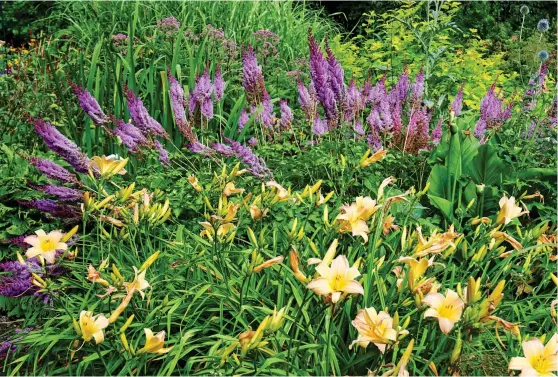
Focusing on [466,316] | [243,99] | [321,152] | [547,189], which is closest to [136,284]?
[466,316]

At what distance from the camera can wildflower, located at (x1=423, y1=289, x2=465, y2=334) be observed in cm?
167

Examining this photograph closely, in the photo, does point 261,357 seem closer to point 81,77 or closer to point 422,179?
point 422,179

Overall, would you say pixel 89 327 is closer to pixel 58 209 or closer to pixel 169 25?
pixel 58 209

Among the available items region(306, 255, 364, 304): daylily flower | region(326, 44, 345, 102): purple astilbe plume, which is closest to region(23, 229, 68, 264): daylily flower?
region(306, 255, 364, 304): daylily flower

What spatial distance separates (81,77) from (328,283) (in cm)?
309

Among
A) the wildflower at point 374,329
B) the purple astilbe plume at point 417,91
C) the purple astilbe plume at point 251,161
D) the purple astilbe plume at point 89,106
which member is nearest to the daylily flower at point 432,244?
the wildflower at point 374,329

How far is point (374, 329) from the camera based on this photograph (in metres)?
1.65

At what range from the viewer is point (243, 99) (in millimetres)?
4328

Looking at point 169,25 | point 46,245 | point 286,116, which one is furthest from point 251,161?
point 169,25

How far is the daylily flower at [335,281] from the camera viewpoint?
1616 mm

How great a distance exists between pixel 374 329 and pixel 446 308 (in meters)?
0.20

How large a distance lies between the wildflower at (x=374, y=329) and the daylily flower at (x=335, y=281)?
2.6 inches

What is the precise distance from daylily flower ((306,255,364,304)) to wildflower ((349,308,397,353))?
66 mm

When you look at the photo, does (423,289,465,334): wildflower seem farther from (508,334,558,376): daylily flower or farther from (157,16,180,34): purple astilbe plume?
(157,16,180,34): purple astilbe plume
